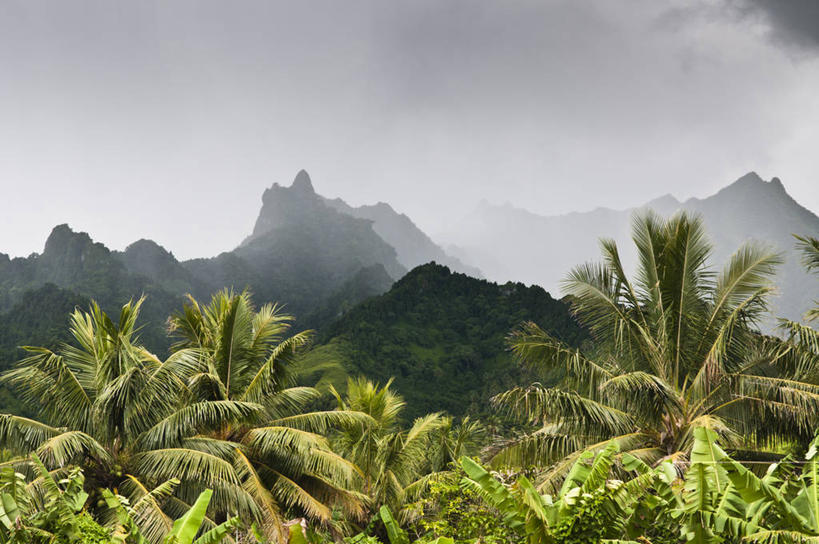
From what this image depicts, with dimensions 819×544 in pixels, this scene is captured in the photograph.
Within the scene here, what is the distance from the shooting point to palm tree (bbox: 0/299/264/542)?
7.41 m

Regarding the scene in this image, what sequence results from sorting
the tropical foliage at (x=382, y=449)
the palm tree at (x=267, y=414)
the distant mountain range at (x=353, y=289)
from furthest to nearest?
the distant mountain range at (x=353, y=289), the tropical foliage at (x=382, y=449), the palm tree at (x=267, y=414)

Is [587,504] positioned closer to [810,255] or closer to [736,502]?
[736,502]

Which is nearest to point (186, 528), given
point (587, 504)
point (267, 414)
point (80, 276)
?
point (587, 504)

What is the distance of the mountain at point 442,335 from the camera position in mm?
49978

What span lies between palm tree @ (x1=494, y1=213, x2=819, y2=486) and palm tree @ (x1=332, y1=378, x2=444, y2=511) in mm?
3797

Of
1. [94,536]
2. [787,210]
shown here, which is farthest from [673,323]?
[787,210]

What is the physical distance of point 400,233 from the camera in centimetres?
17438

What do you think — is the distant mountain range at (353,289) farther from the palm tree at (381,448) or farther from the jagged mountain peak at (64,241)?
the palm tree at (381,448)

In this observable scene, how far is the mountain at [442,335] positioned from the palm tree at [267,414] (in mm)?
34034

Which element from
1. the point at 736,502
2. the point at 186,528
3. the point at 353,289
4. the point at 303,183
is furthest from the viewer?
the point at 303,183

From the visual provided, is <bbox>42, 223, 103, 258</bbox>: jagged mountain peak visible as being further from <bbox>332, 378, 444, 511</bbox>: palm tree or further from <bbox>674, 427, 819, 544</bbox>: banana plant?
<bbox>674, 427, 819, 544</bbox>: banana plant

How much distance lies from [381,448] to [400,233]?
164 metres

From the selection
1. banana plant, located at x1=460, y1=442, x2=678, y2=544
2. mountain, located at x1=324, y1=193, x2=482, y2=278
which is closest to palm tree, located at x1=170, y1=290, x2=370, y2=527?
banana plant, located at x1=460, y1=442, x2=678, y2=544

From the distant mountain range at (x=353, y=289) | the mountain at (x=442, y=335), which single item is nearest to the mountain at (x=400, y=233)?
the distant mountain range at (x=353, y=289)
